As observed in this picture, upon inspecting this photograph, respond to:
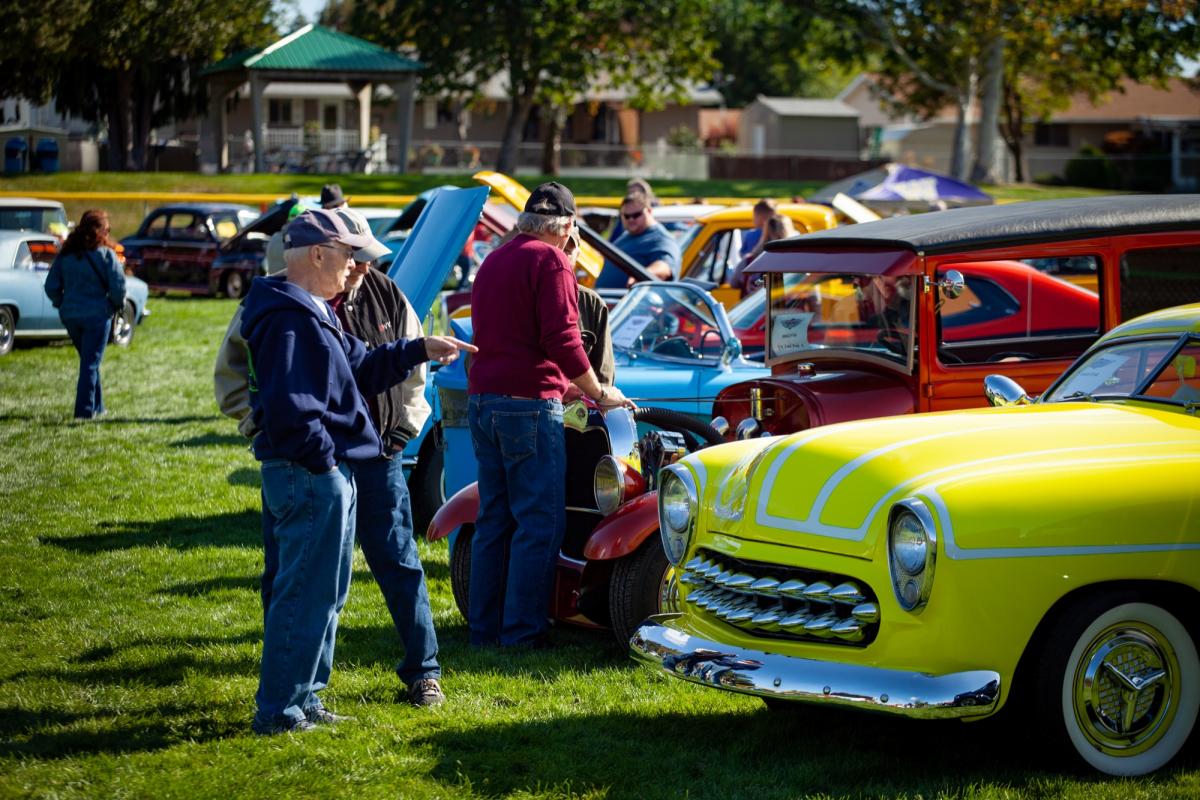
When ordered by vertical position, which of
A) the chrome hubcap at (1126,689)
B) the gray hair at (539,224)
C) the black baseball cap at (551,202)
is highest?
the black baseball cap at (551,202)

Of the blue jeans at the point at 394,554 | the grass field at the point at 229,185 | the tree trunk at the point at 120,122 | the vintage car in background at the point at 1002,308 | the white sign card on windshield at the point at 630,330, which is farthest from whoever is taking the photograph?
the tree trunk at the point at 120,122

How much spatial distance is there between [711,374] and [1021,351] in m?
1.74

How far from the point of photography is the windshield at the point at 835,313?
7.84 m

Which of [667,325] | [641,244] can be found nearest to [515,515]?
[667,325]

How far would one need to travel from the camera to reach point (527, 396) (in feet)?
21.6

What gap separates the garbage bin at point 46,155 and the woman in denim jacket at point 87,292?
2951 cm

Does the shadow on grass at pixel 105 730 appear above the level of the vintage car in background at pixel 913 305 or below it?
below

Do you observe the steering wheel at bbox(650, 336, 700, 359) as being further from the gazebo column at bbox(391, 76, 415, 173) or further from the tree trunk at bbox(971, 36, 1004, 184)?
the tree trunk at bbox(971, 36, 1004, 184)

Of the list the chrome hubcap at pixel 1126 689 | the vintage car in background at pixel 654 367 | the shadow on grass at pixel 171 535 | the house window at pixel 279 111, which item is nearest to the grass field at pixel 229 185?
the house window at pixel 279 111

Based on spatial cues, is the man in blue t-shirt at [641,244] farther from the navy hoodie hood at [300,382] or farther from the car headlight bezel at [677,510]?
the navy hoodie hood at [300,382]

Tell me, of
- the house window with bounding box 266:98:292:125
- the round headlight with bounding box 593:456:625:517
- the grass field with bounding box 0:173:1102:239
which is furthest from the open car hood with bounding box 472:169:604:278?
the house window with bounding box 266:98:292:125

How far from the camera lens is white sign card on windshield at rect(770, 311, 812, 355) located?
8359mm

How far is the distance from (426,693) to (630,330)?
3.64 m

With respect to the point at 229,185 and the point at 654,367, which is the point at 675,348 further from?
the point at 229,185
